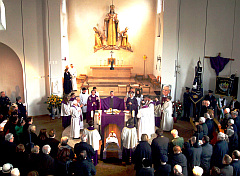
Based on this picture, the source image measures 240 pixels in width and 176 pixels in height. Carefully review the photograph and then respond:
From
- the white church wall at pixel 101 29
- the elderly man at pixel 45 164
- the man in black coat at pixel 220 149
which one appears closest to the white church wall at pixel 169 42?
the white church wall at pixel 101 29

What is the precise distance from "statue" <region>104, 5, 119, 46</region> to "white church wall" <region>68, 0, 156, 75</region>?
616 mm

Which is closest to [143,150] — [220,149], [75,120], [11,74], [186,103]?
[220,149]

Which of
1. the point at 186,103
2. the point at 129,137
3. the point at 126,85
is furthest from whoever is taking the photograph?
the point at 126,85

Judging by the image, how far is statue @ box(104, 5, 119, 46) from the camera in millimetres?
18969

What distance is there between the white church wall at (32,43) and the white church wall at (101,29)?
528cm

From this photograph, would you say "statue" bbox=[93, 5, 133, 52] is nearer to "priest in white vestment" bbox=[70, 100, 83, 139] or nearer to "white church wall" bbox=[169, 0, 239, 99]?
"white church wall" bbox=[169, 0, 239, 99]

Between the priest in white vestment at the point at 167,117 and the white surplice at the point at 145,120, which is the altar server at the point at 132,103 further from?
the priest in white vestment at the point at 167,117

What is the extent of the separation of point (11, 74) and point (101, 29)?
727cm

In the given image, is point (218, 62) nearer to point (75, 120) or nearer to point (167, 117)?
point (167, 117)

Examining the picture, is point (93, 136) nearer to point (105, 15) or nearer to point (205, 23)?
point (205, 23)

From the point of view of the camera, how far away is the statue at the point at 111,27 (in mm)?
18969

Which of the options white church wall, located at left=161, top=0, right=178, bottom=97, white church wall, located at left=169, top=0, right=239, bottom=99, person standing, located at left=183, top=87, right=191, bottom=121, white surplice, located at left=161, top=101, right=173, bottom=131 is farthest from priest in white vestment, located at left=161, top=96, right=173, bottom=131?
white church wall, located at left=169, top=0, right=239, bottom=99

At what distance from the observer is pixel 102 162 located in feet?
31.7

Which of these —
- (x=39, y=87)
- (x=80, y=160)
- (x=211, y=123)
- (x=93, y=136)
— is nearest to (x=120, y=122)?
(x=93, y=136)
